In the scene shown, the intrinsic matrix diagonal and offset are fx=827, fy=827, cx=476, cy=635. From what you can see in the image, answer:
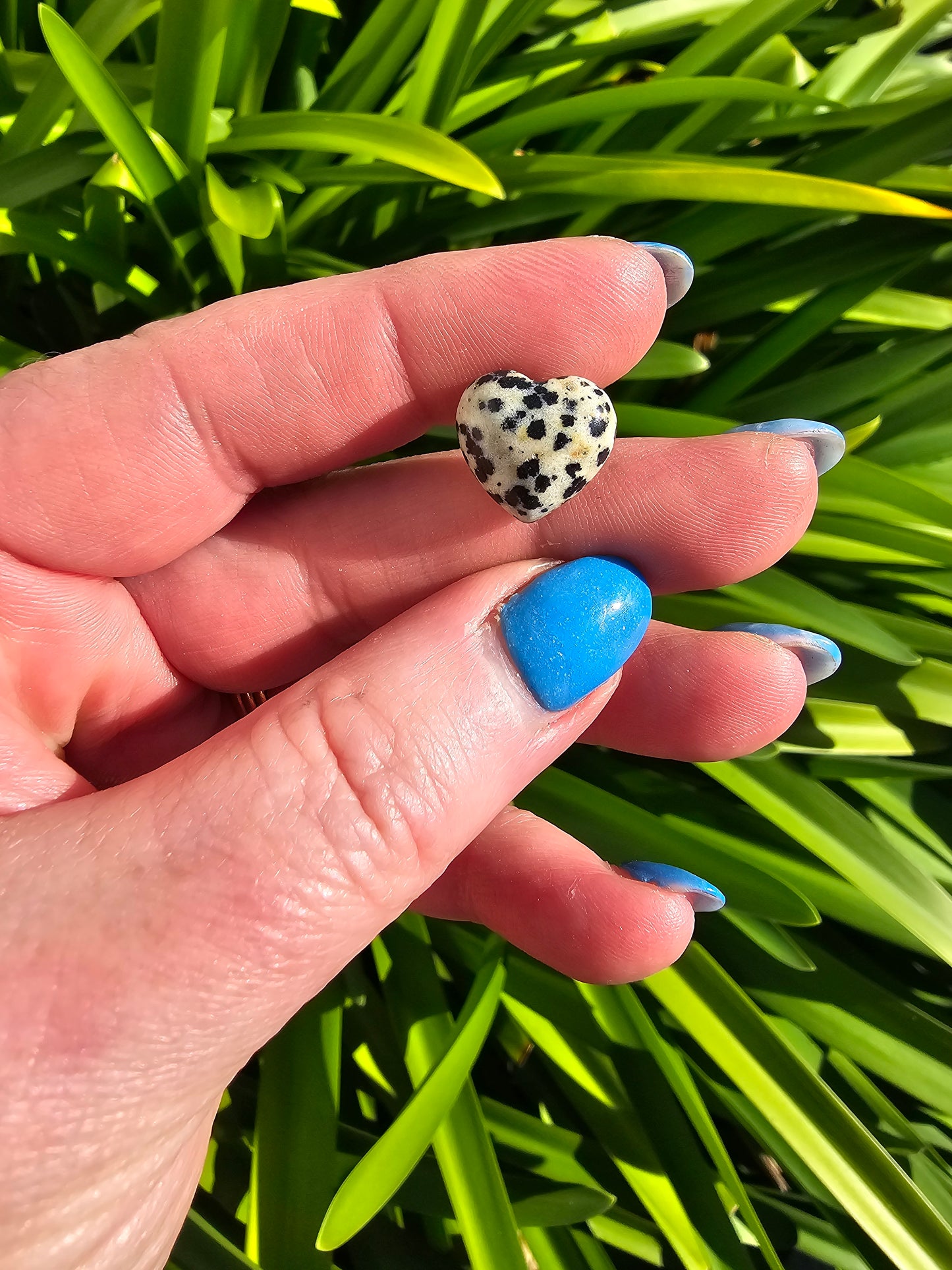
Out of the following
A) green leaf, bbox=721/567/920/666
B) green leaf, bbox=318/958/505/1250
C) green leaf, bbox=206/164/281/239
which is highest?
green leaf, bbox=206/164/281/239

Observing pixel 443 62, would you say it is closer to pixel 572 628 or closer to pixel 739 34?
pixel 739 34

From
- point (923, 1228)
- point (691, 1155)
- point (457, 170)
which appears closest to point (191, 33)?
→ point (457, 170)

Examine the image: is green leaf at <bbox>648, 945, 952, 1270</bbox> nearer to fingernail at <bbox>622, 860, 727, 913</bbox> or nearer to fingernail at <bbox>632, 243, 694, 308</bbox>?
fingernail at <bbox>622, 860, 727, 913</bbox>

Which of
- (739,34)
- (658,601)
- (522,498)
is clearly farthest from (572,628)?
(739,34)

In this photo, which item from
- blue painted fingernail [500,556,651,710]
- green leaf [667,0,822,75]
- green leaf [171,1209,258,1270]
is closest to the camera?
blue painted fingernail [500,556,651,710]

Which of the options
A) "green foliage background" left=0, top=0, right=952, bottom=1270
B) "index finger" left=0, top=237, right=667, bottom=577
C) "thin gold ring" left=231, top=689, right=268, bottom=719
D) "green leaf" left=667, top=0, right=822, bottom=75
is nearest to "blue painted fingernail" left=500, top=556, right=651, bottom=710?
"index finger" left=0, top=237, right=667, bottom=577

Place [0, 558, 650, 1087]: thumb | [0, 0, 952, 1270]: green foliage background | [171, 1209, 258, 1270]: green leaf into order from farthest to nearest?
[0, 0, 952, 1270]: green foliage background
[171, 1209, 258, 1270]: green leaf
[0, 558, 650, 1087]: thumb

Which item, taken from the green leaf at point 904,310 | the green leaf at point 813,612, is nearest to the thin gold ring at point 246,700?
the green leaf at point 813,612

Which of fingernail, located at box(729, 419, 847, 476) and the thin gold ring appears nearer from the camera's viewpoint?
fingernail, located at box(729, 419, 847, 476)
